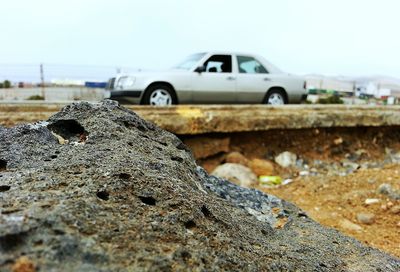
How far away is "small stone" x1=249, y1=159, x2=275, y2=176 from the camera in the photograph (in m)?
6.43

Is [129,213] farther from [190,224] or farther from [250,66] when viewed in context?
[250,66]

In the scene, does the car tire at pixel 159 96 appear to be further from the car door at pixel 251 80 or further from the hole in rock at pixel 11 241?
the hole in rock at pixel 11 241

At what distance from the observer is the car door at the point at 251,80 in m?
9.09

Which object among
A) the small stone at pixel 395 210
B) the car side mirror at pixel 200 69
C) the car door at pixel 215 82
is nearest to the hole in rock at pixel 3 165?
the small stone at pixel 395 210

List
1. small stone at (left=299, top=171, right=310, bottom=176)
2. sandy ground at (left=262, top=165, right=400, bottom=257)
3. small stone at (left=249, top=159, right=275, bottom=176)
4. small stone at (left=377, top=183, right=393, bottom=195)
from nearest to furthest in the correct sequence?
sandy ground at (left=262, top=165, right=400, bottom=257)
small stone at (left=377, top=183, right=393, bottom=195)
small stone at (left=249, top=159, right=275, bottom=176)
small stone at (left=299, top=171, right=310, bottom=176)

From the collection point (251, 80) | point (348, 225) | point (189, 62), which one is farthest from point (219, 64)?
point (348, 225)

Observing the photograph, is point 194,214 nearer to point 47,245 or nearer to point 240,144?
point 47,245

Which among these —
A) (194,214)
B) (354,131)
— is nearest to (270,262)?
(194,214)

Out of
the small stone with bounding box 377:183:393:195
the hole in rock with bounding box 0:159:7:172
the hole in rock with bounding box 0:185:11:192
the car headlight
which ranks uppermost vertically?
the car headlight

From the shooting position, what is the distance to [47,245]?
1083 mm

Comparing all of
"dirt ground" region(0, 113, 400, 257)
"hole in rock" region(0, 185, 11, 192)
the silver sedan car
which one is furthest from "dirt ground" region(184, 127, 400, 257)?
"hole in rock" region(0, 185, 11, 192)

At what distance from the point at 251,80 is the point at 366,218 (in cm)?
536

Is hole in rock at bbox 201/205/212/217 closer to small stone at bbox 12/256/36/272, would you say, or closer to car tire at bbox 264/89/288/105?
Answer: small stone at bbox 12/256/36/272

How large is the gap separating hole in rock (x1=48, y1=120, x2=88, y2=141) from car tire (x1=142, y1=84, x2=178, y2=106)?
5.78 meters
